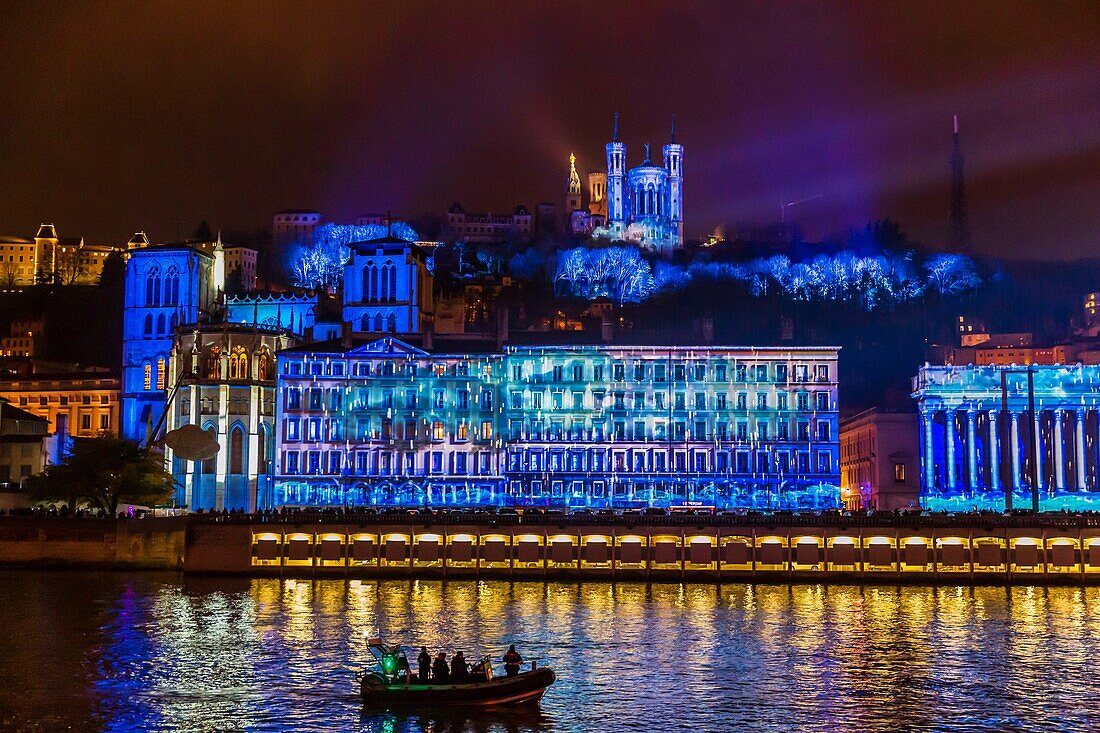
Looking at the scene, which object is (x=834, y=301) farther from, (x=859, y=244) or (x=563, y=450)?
(x=563, y=450)

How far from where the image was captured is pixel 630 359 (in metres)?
117

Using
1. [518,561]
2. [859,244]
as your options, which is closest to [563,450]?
[518,561]

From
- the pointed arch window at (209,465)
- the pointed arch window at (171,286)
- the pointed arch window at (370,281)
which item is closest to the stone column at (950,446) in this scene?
the pointed arch window at (370,281)

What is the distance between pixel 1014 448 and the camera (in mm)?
122812

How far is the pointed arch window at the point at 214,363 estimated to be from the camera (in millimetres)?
122312

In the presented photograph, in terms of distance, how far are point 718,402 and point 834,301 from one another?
211ft

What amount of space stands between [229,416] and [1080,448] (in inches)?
3041

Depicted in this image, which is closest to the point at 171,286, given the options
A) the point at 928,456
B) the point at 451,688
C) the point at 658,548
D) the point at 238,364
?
the point at 238,364

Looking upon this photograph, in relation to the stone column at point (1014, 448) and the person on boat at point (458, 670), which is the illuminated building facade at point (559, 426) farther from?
the person on boat at point (458, 670)

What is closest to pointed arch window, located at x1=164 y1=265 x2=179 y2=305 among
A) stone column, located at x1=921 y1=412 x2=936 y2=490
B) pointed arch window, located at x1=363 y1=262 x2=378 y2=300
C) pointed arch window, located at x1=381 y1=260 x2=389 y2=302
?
pointed arch window, located at x1=363 y1=262 x2=378 y2=300

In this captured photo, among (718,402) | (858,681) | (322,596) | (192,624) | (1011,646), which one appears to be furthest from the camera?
(718,402)

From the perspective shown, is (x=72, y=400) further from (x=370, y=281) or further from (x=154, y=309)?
(x=370, y=281)

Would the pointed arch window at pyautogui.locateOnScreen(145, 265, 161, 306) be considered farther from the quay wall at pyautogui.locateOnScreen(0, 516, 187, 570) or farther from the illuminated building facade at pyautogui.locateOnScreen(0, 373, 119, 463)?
the quay wall at pyautogui.locateOnScreen(0, 516, 187, 570)

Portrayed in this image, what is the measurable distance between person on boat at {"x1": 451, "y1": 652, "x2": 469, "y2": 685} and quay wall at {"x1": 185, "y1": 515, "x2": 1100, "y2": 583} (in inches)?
1748
